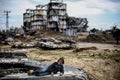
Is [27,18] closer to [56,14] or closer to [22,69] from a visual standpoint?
[56,14]

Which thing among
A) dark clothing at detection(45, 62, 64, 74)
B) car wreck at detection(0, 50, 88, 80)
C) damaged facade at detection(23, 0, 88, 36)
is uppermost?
damaged facade at detection(23, 0, 88, 36)

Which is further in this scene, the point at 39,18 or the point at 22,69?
the point at 39,18

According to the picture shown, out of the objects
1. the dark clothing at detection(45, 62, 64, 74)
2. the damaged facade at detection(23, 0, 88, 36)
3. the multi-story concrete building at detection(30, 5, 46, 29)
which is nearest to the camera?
the dark clothing at detection(45, 62, 64, 74)

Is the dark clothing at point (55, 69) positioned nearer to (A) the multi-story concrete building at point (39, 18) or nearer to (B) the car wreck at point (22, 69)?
(B) the car wreck at point (22, 69)

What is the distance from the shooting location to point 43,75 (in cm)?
927

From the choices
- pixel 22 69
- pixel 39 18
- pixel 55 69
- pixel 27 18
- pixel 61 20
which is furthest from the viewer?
pixel 27 18

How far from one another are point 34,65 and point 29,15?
59.3 meters

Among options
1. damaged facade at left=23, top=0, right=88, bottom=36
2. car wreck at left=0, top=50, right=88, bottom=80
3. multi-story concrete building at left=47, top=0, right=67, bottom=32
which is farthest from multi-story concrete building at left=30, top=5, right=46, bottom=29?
car wreck at left=0, top=50, right=88, bottom=80

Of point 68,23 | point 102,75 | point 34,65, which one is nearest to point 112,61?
point 102,75

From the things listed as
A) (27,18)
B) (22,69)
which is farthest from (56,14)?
(22,69)

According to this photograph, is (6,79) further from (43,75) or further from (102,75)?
(102,75)

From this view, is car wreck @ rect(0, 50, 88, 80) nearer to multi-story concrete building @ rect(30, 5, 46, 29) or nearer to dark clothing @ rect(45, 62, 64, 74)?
dark clothing @ rect(45, 62, 64, 74)

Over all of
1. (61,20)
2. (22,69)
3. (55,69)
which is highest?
(61,20)

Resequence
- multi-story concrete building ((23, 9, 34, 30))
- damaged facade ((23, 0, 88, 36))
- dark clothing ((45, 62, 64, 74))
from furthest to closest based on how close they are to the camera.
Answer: multi-story concrete building ((23, 9, 34, 30)) < damaged facade ((23, 0, 88, 36)) < dark clothing ((45, 62, 64, 74))
